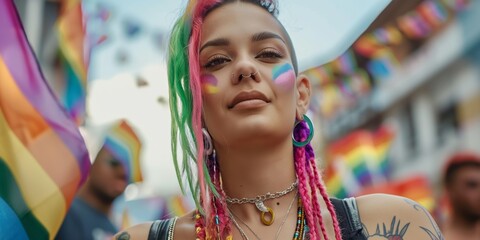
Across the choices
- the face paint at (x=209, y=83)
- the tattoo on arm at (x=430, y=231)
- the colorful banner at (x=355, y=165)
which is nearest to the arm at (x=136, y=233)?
the face paint at (x=209, y=83)

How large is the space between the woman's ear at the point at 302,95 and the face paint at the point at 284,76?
0.14m

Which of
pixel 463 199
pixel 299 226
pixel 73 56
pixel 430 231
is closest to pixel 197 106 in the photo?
pixel 299 226

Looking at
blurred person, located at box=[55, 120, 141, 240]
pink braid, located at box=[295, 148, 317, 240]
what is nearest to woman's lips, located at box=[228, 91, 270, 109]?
pink braid, located at box=[295, 148, 317, 240]

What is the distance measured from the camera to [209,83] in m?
2.11

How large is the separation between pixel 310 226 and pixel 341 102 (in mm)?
5058

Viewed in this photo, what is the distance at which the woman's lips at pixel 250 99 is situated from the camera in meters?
2.00

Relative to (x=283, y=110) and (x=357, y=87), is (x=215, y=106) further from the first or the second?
(x=357, y=87)

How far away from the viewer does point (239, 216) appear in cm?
213

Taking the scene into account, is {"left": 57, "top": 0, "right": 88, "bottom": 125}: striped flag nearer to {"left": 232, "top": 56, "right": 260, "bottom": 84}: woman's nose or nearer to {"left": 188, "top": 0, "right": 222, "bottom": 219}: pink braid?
{"left": 188, "top": 0, "right": 222, "bottom": 219}: pink braid

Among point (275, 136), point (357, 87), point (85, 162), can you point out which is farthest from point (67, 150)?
point (357, 87)

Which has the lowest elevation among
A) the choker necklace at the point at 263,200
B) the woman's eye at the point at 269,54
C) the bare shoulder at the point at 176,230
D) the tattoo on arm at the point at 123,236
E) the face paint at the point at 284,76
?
the tattoo on arm at the point at 123,236

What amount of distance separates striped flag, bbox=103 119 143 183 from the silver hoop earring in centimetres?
284

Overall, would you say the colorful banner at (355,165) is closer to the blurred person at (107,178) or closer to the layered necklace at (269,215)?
the blurred person at (107,178)

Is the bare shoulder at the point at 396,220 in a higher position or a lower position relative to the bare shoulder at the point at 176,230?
higher
